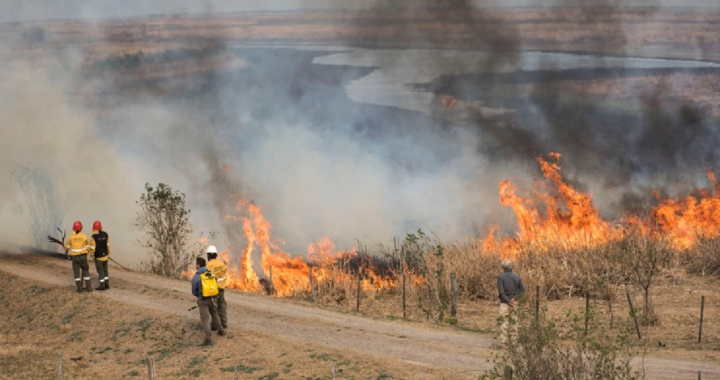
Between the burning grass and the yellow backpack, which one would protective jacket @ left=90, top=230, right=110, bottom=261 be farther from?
→ the yellow backpack

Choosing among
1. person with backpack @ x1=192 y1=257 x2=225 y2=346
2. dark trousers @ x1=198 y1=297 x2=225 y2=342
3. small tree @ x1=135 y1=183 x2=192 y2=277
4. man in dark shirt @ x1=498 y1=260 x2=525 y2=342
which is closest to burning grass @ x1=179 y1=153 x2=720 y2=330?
small tree @ x1=135 y1=183 x2=192 y2=277

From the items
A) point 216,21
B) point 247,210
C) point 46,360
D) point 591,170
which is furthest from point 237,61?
point 46,360

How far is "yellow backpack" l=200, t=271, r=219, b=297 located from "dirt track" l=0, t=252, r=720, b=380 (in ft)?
6.79

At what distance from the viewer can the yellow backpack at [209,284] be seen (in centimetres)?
2230

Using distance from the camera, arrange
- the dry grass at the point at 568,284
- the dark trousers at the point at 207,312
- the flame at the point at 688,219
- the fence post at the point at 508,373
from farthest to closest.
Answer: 1. the flame at the point at 688,219
2. the dry grass at the point at 568,284
3. the dark trousers at the point at 207,312
4. the fence post at the point at 508,373

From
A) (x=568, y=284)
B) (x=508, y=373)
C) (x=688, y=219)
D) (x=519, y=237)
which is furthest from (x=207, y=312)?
(x=688, y=219)

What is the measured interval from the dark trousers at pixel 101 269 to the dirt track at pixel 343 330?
0.47 m

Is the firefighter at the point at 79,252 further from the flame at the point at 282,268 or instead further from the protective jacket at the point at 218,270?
the protective jacket at the point at 218,270

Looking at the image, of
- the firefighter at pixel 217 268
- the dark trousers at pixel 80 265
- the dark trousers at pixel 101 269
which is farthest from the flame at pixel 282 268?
the firefighter at pixel 217 268

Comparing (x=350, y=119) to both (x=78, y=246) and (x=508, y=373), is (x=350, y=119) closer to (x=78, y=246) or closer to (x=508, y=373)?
(x=78, y=246)

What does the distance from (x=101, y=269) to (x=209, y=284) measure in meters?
7.41

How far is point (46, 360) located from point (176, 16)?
42156 millimetres

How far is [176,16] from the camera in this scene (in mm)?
62094

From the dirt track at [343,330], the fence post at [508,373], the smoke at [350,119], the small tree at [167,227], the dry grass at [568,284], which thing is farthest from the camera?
the smoke at [350,119]
